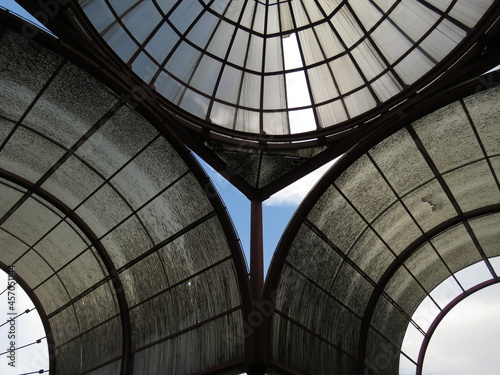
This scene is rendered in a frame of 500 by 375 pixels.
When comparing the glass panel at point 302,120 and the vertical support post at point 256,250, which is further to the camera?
the glass panel at point 302,120

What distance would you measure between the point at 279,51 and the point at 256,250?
925 cm

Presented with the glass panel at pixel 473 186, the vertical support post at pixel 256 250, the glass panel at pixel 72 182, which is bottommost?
the vertical support post at pixel 256 250

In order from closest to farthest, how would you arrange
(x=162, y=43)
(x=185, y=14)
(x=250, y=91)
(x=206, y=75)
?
(x=162, y=43) < (x=185, y=14) < (x=206, y=75) < (x=250, y=91)

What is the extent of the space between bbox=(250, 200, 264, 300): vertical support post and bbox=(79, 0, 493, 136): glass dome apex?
3771 millimetres

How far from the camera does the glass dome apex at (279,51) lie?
827 inches

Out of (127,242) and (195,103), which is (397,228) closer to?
(195,103)

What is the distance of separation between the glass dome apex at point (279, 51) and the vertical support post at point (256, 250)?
12.4ft

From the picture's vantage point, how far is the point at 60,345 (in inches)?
1169

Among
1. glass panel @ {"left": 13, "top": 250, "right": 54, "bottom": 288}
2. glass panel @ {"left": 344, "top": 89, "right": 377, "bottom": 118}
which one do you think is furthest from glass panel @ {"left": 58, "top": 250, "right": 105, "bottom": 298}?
glass panel @ {"left": 344, "top": 89, "right": 377, "bottom": 118}

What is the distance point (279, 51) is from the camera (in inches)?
963

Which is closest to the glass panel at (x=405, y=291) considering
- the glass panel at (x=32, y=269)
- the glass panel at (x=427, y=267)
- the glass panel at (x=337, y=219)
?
the glass panel at (x=427, y=267)

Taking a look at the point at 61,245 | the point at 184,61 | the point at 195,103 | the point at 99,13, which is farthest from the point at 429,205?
the point at 61,245

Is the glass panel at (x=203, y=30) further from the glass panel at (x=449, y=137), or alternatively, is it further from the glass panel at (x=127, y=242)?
the glass panel at (x=449, y=137)

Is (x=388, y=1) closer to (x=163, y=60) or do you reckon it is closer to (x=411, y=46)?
(x=411, y=46)
